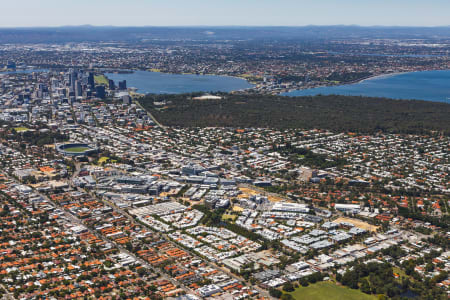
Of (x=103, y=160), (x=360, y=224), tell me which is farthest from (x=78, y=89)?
(x=360, y=224)

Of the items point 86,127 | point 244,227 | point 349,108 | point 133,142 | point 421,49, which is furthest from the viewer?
point 421,49

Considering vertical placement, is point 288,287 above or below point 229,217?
below

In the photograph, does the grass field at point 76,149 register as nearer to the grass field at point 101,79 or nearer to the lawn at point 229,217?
the lawn at point 229,217

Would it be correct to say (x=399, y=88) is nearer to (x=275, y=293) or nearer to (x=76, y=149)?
(x=76, y=149)

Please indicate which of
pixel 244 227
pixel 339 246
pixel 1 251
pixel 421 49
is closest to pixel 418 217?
pixel 339 246

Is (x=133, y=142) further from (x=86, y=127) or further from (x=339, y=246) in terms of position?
(x=339, y=246)

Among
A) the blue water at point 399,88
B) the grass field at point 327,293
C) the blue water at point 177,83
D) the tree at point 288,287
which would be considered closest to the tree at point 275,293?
the tree at point 288,287
